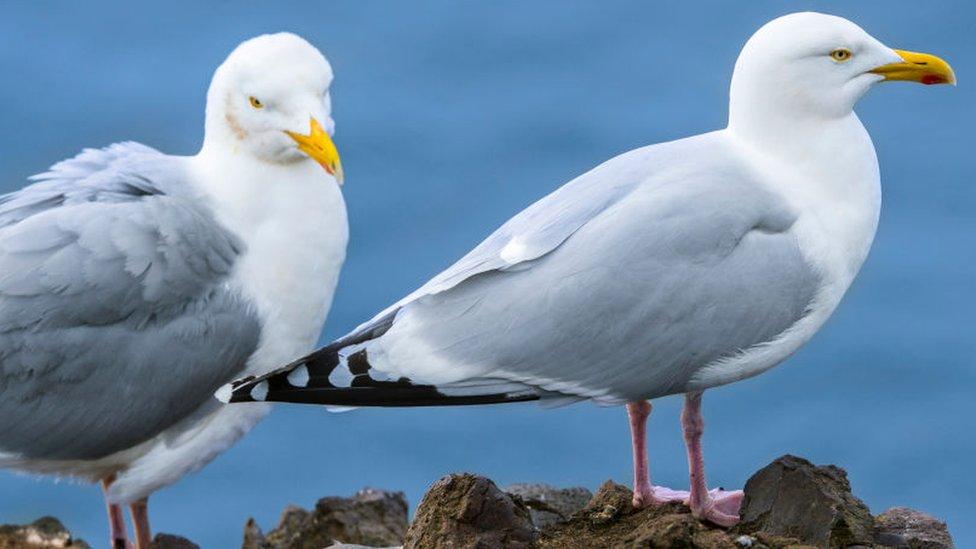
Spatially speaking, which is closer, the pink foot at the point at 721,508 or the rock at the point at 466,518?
the rock at the point at 466,518

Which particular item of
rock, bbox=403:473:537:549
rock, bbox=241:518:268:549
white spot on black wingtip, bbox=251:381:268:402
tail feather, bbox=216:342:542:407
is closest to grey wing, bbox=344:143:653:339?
tail feather, bbox=216:342:542:407

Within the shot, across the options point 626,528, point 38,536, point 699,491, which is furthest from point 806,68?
point 38,536

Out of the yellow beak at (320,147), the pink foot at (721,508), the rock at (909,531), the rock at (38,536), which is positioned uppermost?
the yellow beak at (320,147)

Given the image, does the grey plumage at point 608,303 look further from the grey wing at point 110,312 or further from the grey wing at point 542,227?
the grey wing at point 110,312

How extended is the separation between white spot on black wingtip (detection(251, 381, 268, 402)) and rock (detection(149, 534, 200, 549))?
56.7 inches

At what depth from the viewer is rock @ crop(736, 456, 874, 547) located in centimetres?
454

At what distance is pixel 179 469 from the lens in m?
5.97

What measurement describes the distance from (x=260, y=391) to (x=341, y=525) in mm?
1354

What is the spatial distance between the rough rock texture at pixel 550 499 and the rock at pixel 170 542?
3.96 ft

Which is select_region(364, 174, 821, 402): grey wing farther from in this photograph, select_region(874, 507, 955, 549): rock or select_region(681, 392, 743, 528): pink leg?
select_region(874, 507, 955, 549): rock

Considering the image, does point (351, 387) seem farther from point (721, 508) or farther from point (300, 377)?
point (721, 508)

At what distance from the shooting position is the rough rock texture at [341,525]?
6.01 metres

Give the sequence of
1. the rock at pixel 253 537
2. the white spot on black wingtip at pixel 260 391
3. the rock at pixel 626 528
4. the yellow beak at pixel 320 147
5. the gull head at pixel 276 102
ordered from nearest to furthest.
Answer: the rock at pixel 626 528
the white spot on black wingtip at pixel 260 391
the yellow beak at pixel 320 147
the gull head at pixel 276 102
the rock at pixel 253 537

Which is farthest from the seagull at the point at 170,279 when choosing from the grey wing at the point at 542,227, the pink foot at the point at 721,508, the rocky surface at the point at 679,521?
the pink foot at the point at 721,508
